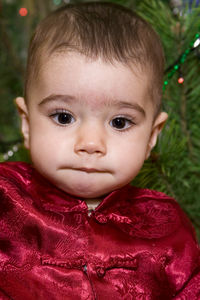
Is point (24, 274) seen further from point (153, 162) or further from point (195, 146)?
point (195, 146)

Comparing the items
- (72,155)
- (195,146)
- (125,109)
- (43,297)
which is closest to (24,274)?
(43,297)

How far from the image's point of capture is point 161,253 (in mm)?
756

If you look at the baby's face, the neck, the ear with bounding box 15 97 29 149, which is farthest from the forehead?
the neck

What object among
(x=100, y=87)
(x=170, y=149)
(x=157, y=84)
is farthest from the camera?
(x=170, y=149)

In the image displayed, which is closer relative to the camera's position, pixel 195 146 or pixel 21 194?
pixel 21 194

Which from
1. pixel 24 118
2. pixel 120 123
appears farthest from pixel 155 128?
pixel 24 118

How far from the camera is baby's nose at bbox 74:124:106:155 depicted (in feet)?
2.18

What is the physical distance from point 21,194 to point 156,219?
0.29 metres

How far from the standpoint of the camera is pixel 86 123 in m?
0.69

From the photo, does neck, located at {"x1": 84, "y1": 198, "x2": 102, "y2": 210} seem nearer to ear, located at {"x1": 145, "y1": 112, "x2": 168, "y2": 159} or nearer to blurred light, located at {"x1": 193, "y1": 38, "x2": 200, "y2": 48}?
ear, located at {"x1": 145, "y1": 112, "x2": 168, "y2": 159}

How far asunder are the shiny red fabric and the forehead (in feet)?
0.65

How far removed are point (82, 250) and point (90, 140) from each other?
8.1 inches

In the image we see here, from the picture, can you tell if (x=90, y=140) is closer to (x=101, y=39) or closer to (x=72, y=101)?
(x=72, y=101)

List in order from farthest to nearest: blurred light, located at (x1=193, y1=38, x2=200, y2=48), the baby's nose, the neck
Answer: blurred light, located at (x1=193, y1=38, x2=200, y2=48)
the neck
the baby's nose
